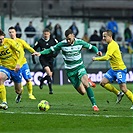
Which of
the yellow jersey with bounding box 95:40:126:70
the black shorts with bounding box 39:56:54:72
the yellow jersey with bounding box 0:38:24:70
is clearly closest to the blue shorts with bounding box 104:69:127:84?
the yellow jersey with bounding box 95:40:126:70

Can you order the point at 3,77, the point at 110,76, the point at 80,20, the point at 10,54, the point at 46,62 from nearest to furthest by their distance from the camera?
the point at 3,77 < the point at 10,54 < the point at 110,76 < the point at 46,62 < the point at 80,20

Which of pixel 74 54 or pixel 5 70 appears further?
pixel 5 70

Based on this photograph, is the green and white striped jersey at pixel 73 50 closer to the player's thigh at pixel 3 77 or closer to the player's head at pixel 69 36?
the player's head at pixel 69 36

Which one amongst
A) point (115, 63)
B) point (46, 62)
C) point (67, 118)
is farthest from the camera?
point (46, 62)

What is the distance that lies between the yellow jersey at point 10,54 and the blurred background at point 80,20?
13.6 meters

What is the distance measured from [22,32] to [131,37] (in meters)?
6.66

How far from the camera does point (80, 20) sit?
3903 centimetres

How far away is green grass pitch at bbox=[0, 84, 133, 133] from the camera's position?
12.6 meters

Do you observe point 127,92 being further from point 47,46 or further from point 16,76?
point 47,46

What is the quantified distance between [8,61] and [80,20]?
2218 cm

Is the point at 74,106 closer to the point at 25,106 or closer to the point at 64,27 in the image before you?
the point at 25,106

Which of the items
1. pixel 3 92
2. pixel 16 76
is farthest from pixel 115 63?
pixel 3 92

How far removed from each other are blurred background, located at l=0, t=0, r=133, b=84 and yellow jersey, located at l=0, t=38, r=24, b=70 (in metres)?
13.6

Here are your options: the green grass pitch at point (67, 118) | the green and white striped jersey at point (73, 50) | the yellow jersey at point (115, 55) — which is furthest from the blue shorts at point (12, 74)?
the yellow jersey at point (115, 55)
